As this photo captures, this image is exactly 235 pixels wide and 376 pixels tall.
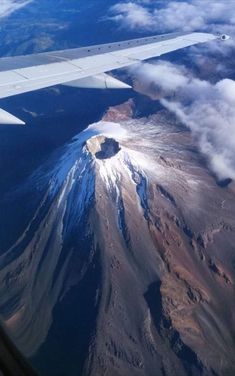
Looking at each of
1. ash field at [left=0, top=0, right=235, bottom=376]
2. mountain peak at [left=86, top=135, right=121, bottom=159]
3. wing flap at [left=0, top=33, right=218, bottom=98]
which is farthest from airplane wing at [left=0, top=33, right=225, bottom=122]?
mountain peak at [left=86, top=135, right=121, bottom=159]

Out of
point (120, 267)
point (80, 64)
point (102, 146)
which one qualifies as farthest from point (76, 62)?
point (102, 146)

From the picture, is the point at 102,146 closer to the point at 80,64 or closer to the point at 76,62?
the point at 76,62

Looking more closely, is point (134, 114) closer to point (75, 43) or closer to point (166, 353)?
point (166, 353)

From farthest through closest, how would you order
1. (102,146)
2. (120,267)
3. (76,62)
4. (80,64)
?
(102,146) < (120,267) < (76,62) < (80,64)

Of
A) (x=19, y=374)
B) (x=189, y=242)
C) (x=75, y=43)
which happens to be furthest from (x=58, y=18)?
(x=19, y=374)

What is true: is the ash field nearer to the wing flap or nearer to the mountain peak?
the mountain peak

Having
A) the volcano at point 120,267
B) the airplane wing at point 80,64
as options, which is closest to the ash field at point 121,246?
the volcano at point 120,267
